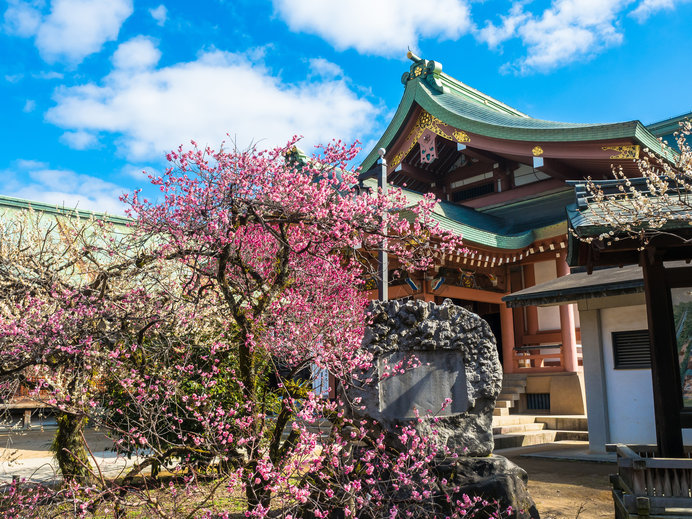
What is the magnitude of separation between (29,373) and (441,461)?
5538 mm

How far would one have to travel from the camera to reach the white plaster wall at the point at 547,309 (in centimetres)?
1477

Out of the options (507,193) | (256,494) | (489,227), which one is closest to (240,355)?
(256,494)

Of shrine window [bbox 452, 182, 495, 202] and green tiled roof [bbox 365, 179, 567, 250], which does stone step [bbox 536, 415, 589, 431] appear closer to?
green tiled roof [bbox 365, 179, 567, 250]

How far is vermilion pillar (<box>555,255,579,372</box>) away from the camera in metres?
13.4

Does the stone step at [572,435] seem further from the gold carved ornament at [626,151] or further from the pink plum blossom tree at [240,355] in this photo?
the pink plum blossom tree at [240,355]

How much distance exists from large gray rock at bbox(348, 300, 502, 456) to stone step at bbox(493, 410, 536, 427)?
23.3 ft

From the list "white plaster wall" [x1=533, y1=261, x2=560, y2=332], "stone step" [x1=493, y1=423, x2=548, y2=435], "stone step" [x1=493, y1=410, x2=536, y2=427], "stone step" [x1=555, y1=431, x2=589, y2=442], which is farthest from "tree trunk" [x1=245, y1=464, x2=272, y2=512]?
"white plaster wall" [x1=533, y1=261, x2=560, y2=332]

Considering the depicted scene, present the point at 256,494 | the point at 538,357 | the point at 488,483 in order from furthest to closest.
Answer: the point at 538,357, the point at 488,483, the point at 256,494

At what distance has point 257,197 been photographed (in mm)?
5047

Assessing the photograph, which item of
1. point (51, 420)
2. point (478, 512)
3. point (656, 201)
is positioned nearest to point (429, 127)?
point (656, 201)

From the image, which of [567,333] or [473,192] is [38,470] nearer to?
[567,333]

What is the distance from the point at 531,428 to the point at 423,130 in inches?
344

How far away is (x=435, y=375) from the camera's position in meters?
5.58

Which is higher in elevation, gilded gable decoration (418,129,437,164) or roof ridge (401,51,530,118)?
roof ridge (401,51,530,118)
